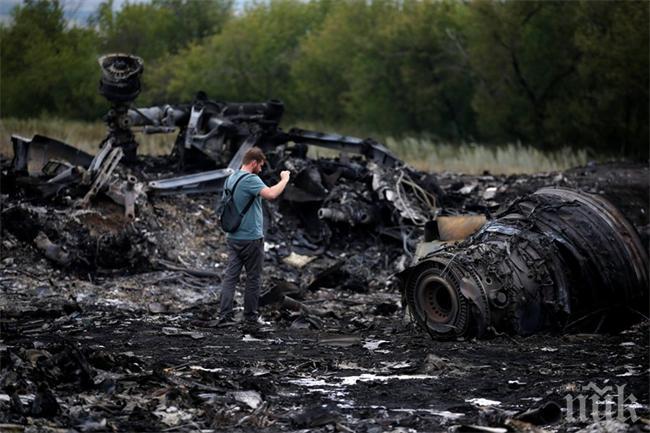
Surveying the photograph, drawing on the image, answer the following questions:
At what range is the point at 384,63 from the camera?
1576 inches

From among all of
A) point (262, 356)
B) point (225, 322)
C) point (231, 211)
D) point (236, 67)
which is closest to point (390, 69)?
point (236, 67)

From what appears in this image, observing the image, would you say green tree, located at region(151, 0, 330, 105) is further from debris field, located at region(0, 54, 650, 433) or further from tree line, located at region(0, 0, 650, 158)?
debris field, located at region(0, 54, 650, 433)

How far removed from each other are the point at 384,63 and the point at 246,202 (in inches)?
1190

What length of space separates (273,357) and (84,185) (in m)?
6.35

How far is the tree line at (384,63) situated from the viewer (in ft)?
102

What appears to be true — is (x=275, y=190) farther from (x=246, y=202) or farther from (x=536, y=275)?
(x=536, y=275)

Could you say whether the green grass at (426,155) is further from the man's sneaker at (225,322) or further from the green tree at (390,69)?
the man's sneaker at (225,322)

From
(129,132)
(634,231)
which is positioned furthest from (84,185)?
(634,231)

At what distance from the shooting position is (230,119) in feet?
52.2

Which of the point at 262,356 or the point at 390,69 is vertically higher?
the point at 390,69

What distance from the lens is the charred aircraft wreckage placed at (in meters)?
9.54

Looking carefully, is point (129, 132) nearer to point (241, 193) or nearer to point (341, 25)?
point (241, 193)

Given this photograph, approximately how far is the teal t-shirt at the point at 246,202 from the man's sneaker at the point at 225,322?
813 millimetres

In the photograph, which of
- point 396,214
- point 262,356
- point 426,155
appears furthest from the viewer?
point 426,155
